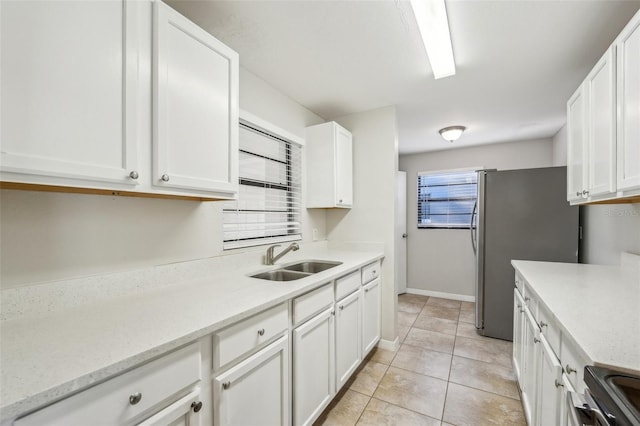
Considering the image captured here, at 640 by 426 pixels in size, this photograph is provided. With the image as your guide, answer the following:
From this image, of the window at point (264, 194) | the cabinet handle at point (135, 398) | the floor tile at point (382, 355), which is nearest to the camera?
the cabinet handle at point (135, 398)

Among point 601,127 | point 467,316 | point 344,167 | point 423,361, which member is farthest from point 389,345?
point 601,127

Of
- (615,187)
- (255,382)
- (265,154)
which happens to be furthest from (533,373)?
(265,154)

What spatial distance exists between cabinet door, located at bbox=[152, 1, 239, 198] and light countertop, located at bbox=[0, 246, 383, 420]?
0.51 meters

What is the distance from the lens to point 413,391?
2018 millimetres

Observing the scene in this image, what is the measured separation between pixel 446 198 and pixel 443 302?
1.62m

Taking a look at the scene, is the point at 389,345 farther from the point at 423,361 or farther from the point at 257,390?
the point at 257,390

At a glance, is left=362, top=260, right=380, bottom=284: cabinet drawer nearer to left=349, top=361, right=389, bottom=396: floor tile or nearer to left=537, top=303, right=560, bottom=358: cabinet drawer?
left=349, top=361, right=389, bottom=396: floor tile

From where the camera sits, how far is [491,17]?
4.88ft

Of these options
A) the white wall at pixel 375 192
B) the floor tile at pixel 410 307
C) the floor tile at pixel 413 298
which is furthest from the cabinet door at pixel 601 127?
the floor tile at pixel 413 298

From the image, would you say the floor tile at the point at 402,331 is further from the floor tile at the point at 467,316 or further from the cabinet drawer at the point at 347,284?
the cabinet drawer at the point at 347,284

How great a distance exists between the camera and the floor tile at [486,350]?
8.13 feet

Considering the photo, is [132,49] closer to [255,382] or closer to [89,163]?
[89,163]

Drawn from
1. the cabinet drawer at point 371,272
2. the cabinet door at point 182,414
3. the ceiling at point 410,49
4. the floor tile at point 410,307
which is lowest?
the floor tile at point 410,307

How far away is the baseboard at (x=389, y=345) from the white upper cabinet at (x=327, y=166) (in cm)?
141
